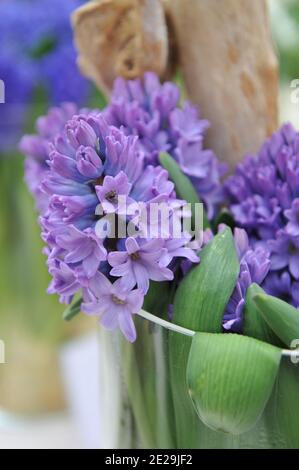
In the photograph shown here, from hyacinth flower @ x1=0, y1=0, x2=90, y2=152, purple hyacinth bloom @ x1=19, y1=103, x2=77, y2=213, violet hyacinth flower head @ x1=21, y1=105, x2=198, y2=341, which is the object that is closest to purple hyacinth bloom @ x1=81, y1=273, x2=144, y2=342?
violet hyacinth flower head @ x1=21, y1=105, x2=198, y2=341

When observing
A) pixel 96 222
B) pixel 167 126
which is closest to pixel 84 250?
pixel 96 222

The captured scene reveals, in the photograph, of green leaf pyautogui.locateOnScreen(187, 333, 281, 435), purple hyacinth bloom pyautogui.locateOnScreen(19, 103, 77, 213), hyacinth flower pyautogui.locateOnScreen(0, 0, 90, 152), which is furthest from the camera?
hyacinth flower pyautogui.locateOnScreen(0, 0, 90, 152)

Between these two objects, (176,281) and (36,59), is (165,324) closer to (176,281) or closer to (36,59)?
(176,281)

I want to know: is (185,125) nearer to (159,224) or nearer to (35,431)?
(159,224)

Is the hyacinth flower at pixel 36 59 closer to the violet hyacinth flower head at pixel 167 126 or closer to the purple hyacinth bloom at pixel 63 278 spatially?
the violet hyacinth flower head at pixel 167 126

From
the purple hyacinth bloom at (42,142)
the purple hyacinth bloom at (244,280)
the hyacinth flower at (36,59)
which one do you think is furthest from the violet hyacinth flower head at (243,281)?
the hyacinth flower at (36,59)

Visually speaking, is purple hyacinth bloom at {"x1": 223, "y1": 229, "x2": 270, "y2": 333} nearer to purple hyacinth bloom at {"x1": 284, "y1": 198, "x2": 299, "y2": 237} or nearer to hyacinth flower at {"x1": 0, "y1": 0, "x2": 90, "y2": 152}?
purple hyacinth bloom at {"x1": 284, "y1": 198, "x2": 299, "y2": 237}
